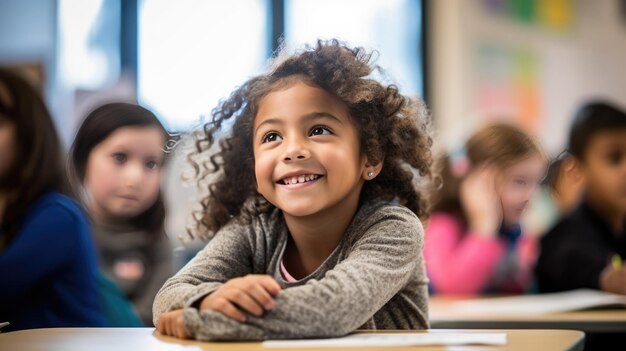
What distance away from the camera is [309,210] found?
1218 mm

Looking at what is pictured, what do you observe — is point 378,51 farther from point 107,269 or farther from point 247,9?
point 247,9

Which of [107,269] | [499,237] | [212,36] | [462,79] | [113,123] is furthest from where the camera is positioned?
[462,79]

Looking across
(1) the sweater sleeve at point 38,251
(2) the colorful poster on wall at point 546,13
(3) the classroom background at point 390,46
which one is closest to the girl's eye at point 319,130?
(1) the sweater sleeve at point 38,251

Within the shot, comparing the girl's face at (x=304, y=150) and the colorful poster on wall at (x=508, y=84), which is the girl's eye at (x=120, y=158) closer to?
the girl's face at (x=304, y=150)

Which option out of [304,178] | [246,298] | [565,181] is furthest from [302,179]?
[565,181]

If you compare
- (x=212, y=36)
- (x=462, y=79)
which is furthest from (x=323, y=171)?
(x=462, y=79)

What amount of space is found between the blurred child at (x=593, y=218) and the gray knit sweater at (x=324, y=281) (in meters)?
1.34

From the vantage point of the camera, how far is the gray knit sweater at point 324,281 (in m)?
1.03

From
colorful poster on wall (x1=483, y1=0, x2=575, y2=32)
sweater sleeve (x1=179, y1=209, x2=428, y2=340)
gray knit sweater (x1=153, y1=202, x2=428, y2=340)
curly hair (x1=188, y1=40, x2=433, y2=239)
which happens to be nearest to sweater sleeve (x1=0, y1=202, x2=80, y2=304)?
curly hair (x1=188, y1=40, x2=433, y2=239)

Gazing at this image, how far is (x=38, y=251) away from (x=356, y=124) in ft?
2.70

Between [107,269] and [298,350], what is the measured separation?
57.2 inches

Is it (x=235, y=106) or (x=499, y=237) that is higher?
(x=235, y=106)

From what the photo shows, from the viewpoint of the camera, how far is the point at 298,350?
3.03 feet

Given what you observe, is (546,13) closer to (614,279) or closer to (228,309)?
(614,279)
